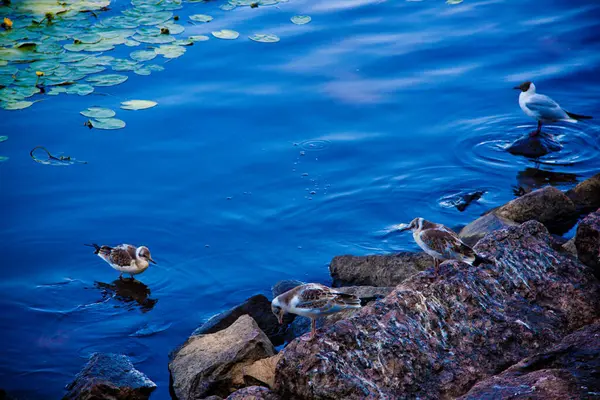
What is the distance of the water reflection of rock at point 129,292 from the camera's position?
9.40m

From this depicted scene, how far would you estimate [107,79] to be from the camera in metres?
13.7

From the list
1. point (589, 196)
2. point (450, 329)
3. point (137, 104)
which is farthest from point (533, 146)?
point (450, 329)

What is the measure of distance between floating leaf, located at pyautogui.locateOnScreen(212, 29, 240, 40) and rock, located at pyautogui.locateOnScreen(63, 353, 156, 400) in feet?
30.1

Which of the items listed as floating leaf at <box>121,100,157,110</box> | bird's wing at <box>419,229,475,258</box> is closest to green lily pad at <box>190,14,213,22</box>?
floating leaf at <box>121,100,157,110</box>

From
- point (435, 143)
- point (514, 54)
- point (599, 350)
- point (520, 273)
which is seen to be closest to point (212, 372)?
point (520, 273)

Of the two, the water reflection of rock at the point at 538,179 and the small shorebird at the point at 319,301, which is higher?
the small shorebird at the point at 319,301

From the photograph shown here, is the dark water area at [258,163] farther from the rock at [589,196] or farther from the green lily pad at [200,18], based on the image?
the rock at [589,196]

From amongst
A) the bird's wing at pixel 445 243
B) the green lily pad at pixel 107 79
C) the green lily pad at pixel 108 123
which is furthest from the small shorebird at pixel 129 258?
the green lily pad at pixel 107 79

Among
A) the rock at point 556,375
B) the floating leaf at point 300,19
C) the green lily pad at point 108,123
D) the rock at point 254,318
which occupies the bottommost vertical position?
the rock at point 254,318

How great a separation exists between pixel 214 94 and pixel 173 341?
253 inches

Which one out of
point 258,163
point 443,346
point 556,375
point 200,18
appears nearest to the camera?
point 556,375

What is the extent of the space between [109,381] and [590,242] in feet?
16.0

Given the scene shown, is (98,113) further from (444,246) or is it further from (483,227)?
(444,246)

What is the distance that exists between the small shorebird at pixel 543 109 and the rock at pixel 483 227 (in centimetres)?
394
